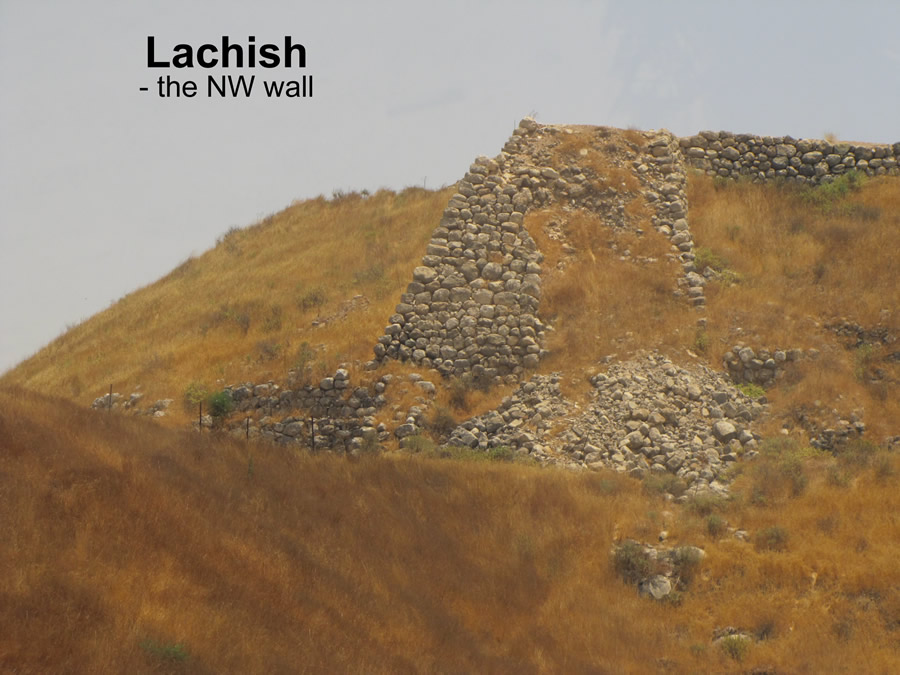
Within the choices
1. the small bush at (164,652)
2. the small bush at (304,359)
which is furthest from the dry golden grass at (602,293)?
the small bush at (164,652)

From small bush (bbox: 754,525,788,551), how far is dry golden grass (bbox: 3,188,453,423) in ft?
32.4

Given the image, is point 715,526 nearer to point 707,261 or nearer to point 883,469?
point 883,469

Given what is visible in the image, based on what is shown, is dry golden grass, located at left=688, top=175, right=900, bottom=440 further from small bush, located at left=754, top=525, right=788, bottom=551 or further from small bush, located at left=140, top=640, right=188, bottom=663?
small bush, located at left=140, top=640, right=188, bottom=663

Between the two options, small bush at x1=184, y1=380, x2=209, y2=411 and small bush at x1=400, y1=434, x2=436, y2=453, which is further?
small bush at x1=184, y1=380, x2=209, y2=411

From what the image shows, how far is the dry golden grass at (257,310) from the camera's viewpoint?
23766mm

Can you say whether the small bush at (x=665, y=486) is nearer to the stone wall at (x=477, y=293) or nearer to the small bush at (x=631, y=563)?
the small bush at (x=631, y=563)

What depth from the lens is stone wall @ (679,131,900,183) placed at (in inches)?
1082

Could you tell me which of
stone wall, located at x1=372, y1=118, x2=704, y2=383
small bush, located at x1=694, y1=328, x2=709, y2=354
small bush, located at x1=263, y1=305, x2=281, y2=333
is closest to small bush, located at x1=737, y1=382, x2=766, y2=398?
small bush, located at x1=694, y1=328, x2=709, y2=354

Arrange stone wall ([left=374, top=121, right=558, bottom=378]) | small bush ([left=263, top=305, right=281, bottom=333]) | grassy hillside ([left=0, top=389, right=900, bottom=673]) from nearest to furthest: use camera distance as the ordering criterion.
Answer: grassy hillside ([left=0, top=389, right=900, bottom=673]), stone wall ([left=374, top=121, right=558, bottom=378]), small bush ([left=263, top=305, right=281, bottom=333])

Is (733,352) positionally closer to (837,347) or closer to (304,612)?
(837,347)

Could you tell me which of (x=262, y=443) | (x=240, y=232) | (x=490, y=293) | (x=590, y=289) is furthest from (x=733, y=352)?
(x=240, y=232)

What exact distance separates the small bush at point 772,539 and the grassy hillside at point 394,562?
0.09 ft

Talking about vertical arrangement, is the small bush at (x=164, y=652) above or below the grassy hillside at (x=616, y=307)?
below

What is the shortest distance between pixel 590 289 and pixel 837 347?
5495 mm
